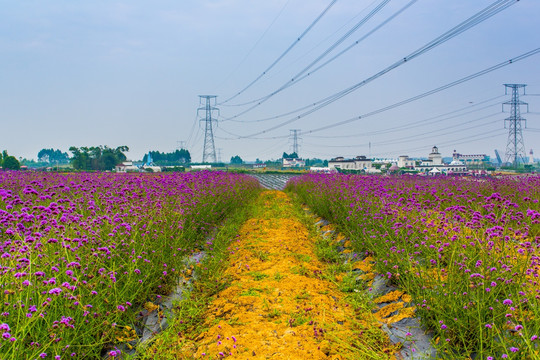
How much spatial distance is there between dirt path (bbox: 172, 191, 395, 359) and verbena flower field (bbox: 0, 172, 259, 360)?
794mm

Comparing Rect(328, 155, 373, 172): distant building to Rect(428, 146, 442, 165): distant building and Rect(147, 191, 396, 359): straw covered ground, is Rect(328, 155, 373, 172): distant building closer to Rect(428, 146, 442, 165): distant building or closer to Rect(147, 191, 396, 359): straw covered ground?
Rect(428, 146, 442, 165): distant building

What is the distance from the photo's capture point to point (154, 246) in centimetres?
477

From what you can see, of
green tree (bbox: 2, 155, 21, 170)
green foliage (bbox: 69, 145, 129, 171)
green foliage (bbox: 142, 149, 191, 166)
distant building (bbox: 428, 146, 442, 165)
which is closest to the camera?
green tree (bbox: 2, 155, 21, 170)

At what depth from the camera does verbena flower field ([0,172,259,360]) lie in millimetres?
2826

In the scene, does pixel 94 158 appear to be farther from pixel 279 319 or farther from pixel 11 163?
pixel 279 319

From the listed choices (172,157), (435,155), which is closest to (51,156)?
(172,157)

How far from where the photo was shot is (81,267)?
348cm

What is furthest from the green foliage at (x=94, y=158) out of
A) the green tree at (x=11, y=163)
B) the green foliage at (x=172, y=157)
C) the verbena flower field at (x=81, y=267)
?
the verbena flower field at (x=81, y=267)

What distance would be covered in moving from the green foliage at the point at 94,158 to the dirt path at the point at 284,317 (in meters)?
68.9

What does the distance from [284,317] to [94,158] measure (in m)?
76.0

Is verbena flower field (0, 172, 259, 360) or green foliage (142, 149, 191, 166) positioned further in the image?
green foliage (142, 149, 191, 166)

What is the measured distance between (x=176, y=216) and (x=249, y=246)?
1563 mm

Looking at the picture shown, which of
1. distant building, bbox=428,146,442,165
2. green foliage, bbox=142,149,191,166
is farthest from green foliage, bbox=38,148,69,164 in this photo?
distant building, bbox=428,146,442,165

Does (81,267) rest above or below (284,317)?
above
